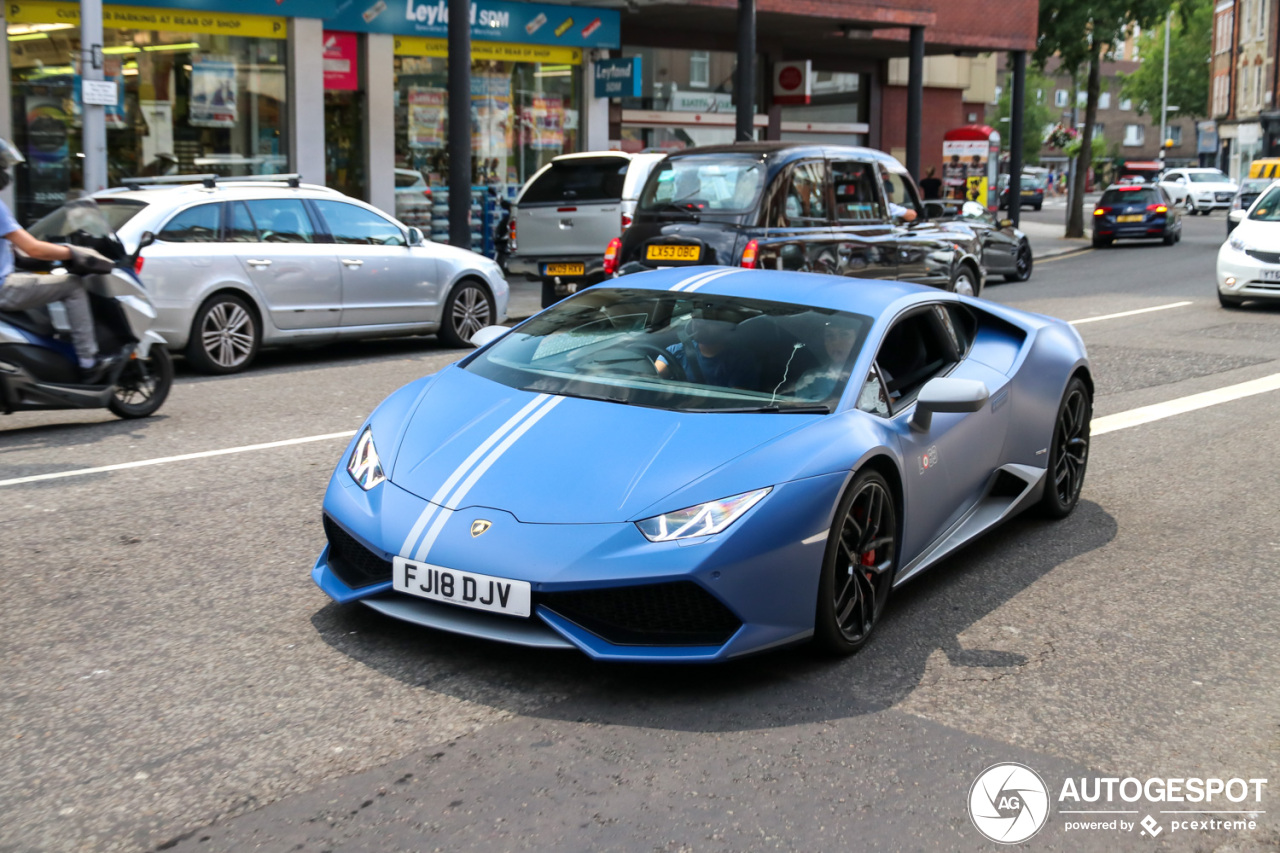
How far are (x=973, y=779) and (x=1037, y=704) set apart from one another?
0.68 m

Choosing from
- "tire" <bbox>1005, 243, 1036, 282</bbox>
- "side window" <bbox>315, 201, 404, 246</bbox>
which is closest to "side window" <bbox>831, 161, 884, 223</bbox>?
"side window" <bbox>315, 201, 404, 246</bbox>

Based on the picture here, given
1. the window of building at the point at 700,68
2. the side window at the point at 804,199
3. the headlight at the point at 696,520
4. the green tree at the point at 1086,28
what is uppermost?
the green tree at the point at 1086,28

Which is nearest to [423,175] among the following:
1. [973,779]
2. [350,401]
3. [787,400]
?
[350,401]

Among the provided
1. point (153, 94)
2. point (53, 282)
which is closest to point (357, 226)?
point (53, 282)

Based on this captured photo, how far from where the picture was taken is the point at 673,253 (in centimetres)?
1225

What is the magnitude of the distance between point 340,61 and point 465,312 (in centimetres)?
835

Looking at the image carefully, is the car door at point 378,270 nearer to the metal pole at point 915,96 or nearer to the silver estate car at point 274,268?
the silver estate car at point 274,268

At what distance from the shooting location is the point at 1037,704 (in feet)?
14.1

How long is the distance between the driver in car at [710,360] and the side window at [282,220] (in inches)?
290

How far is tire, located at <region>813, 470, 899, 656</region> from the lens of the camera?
4.45 meters

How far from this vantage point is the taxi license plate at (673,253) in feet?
39.8

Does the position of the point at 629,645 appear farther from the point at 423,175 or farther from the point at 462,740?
the point at 423,175

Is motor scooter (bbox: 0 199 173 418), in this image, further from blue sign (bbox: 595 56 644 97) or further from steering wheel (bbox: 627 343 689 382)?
blue sign (bbox: 595 56 644 97)

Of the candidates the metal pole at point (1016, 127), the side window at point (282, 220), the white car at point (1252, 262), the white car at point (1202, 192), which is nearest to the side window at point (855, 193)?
the side window at point (282, 220)
